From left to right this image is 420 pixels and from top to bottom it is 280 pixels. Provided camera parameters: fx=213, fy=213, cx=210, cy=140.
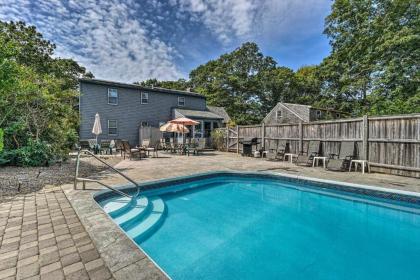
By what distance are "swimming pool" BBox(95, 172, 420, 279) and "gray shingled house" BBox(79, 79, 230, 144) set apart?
523 inches

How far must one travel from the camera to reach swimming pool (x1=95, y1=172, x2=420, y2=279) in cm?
313

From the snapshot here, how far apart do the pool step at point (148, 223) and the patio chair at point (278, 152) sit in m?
7.94

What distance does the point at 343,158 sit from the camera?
336 inches

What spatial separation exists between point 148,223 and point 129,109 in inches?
638

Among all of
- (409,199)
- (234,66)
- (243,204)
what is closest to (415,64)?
(409,199)

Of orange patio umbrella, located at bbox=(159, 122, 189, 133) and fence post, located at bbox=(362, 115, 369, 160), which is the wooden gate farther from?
fence post, located at bbox=(362, 115, 369, 160)

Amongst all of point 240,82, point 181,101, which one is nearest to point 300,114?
point 240,82

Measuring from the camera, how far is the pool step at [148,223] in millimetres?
3723

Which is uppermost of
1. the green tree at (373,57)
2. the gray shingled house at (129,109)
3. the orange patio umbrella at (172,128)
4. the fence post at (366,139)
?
the green tree at (373,57)

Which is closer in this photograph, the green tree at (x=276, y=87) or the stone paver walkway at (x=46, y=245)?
the stone paver walkway at (x=46, y=245)

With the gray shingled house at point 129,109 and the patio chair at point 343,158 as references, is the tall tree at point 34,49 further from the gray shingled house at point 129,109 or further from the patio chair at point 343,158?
the patio chair at point 343,158

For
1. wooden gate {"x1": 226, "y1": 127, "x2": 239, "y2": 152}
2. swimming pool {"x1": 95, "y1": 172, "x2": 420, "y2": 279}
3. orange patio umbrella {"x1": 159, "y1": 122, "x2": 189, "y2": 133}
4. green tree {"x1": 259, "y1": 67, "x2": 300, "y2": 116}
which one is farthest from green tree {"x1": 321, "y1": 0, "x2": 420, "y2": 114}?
orange patio umbrella {"x1": 159, "y1": 122, "x2": 189, "y2": 133}

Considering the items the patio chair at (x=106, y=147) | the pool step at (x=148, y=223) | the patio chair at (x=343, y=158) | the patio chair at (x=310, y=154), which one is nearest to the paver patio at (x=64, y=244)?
the pool step at (x=148, y=223)

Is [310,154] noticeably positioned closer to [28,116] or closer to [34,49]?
[28,116]
